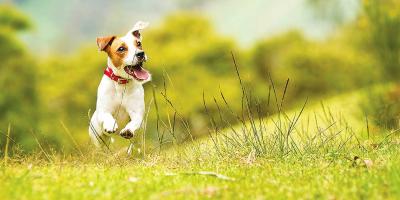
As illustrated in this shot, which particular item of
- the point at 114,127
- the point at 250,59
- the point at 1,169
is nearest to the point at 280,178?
the point at 114,127

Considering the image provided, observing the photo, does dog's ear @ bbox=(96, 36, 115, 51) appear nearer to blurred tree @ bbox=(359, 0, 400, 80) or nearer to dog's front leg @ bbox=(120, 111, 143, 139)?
dog's front leg @ bbox=(120, 111, 143, 139)

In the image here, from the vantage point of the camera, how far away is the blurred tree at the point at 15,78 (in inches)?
1367

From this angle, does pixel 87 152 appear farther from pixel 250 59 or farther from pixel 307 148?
pixel 250 59

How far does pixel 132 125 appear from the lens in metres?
7.44

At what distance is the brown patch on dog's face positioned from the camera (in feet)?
24.8

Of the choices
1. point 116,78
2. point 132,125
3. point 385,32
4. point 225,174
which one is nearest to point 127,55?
point 116,78

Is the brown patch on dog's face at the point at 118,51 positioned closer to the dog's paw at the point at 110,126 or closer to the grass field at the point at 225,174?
the dog's paw at the point at 110,126

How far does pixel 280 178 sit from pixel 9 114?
30.0 meters

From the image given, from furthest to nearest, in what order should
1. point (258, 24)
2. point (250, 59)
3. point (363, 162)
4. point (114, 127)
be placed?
point (258, 24) < point (250, 59) < point (114, 127) < point (363, 162)

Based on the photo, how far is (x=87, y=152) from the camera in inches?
310

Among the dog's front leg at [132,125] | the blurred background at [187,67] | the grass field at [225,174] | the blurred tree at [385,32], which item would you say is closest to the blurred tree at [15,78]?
the blurred background at [187,67]

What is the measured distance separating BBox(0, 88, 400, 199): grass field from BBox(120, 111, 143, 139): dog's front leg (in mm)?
359

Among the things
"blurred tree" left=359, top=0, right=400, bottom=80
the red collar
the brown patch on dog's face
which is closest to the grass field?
the red collar

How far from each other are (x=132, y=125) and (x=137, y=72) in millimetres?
658
